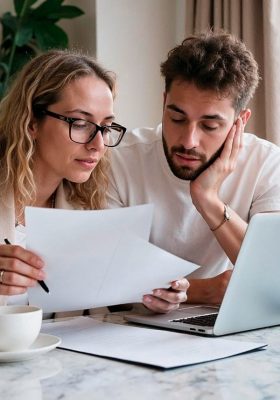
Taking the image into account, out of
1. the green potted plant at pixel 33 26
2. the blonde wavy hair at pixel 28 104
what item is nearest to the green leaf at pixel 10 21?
the green potted plant at pixel 33 26

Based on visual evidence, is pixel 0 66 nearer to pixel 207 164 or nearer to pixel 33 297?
pixel 207 164

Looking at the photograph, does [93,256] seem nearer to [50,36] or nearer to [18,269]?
[18,269]

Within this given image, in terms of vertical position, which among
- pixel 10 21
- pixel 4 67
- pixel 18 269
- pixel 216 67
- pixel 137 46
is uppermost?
pixel 10 21

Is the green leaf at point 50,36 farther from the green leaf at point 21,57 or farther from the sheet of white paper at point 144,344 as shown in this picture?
the sheet of white paper at point 144,344

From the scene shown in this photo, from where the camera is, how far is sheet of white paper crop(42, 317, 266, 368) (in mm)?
966

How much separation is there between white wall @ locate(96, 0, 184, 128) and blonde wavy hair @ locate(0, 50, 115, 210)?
4.14 feet

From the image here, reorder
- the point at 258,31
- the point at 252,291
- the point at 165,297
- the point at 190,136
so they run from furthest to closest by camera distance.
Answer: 1. the point at 258,31
2. the point at 190,136
3. the point at 165,297
4. the point at 252,291

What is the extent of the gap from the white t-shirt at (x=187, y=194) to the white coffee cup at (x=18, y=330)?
0.91 metres

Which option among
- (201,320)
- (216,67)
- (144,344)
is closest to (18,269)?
(144,344)

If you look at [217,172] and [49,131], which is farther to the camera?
[217,172]

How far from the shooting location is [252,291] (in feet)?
3.88

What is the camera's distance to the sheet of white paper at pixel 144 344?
3.17 ft

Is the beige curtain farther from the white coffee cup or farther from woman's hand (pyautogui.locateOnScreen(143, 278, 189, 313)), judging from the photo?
the white coffee cup

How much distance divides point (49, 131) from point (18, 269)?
0.58 meters
